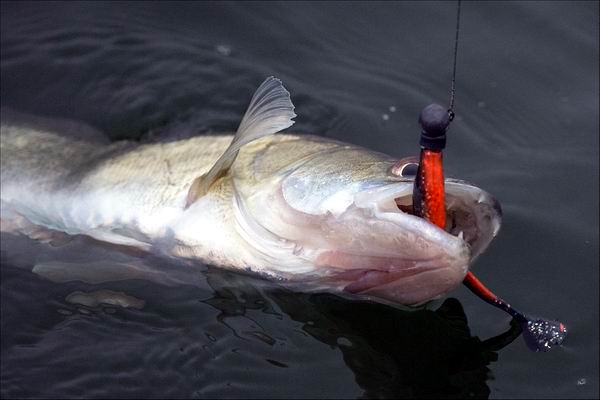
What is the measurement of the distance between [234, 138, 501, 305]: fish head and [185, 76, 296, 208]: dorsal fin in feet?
0.38

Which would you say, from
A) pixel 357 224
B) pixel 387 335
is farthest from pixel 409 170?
pixel 387 335

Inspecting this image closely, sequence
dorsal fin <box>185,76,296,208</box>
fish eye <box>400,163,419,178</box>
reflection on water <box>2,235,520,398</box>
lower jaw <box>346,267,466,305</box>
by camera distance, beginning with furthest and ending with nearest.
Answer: dorsal fin <box>185,76,296,208</box> → reflection on water <box>2,235,520,398</box> → fish eye <box>400,163,419,178</box> → lower jaw <box>346,267,466,305</box>

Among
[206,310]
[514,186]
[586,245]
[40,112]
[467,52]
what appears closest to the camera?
[206,310]

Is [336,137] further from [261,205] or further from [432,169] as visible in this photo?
[432,169]

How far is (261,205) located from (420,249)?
718 mm

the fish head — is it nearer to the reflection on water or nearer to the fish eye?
the fish eye

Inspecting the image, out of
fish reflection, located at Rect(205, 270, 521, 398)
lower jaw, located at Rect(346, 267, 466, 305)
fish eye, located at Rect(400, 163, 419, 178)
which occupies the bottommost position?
fish reflection, located at Rect(205, 270, 521, 398)

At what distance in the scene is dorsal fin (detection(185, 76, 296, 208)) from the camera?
130 inches

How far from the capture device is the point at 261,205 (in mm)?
3350

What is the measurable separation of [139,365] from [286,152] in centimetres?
99

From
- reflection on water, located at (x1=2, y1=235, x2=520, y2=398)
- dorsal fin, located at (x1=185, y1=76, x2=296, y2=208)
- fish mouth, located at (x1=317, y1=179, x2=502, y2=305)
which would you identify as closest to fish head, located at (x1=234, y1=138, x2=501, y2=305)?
fish mouth, located at (x1=317, y1=179, x2=502, y2=305)

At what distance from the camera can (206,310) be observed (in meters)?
3.44

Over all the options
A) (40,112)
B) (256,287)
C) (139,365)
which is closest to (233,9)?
(40,112)

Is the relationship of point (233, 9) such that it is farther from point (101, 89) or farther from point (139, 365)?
point (139, 365)
